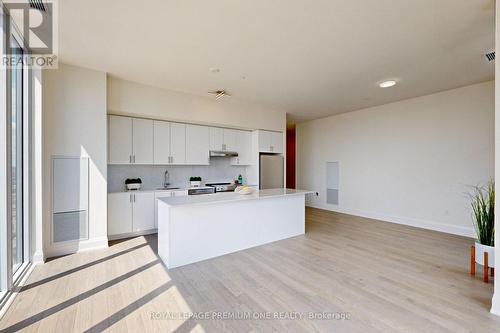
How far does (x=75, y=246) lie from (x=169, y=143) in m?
2.29

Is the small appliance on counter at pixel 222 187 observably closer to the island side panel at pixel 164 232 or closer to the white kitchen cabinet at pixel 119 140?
the white kitchen cabinet at pixel 119 140

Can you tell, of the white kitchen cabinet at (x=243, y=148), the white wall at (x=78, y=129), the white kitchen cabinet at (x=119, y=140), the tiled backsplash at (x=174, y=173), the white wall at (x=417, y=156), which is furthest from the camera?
the white kitchen cabinet at (x=243, y=148)

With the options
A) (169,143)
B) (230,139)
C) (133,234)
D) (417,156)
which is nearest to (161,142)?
(169,143)

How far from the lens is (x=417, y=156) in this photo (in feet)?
16.0

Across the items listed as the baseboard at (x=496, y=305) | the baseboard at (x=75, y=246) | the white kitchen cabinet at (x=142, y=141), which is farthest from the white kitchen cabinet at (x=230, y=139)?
the baseboard at (x=496, y=305)

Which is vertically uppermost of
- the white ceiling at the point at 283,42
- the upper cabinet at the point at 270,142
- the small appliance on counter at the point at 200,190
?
the white ceiling at the point at 283,42

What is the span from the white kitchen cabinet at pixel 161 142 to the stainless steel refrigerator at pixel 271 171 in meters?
2.27

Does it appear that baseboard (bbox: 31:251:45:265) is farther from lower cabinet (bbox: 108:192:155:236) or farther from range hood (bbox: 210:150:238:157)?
range hood (bbox: 210:150:238:157)

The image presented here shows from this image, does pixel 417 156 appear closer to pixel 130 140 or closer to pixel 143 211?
pixel 143 211

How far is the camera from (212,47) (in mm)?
2830

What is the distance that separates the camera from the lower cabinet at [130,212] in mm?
3883

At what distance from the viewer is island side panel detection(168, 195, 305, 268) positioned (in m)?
2.93

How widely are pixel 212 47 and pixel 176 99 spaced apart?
6.18 ft

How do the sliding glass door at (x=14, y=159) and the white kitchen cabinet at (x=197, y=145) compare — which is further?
the white kitchen cabinet at (x=197, y=145)
